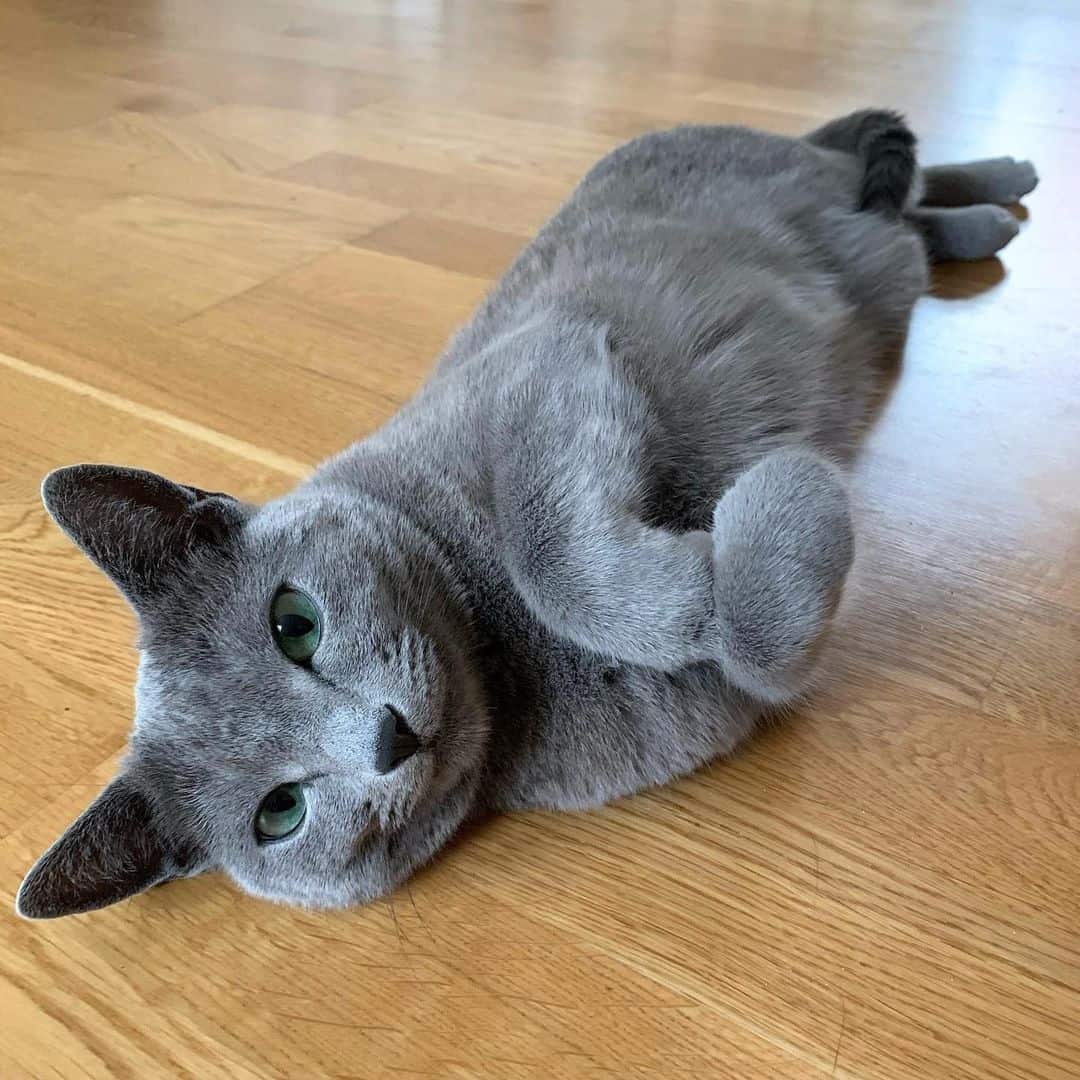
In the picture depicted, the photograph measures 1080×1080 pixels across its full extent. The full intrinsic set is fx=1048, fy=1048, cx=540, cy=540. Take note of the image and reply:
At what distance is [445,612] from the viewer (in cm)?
81

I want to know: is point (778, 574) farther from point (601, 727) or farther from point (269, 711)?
point (269, 711)

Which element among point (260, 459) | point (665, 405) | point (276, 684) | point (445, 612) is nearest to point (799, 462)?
point (665, 405)

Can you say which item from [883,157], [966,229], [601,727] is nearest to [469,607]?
[601,727]

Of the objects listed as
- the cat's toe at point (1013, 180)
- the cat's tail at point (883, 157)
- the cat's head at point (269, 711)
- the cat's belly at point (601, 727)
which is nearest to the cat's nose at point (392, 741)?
the cat's head at point (269, 711)

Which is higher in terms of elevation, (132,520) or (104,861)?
(132,520)

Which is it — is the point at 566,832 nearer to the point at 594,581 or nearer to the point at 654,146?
the point at 594,581

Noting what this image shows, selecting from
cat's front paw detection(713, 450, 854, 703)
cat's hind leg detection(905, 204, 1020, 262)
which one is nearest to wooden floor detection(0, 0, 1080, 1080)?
cat's hind leg detection(905, 204, 1020, 262)

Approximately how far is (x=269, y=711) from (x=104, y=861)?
0.16m

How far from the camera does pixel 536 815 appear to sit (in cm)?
85

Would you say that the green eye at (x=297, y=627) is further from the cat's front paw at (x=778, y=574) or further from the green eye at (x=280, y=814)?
the cat's front paw at (x=778, y=574)

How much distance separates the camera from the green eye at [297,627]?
751 mm

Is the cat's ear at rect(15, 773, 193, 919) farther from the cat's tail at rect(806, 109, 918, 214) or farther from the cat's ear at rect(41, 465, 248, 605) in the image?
the cat's tail at rect(806, 109, 918, 214)

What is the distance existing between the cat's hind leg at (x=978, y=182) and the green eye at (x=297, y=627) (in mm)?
1222

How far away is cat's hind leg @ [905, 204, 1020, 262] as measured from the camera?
4.80 feet
